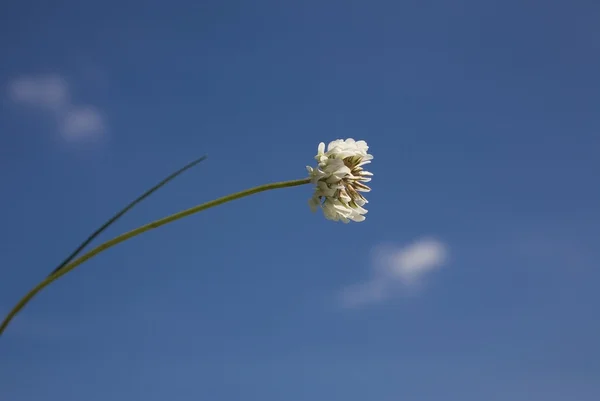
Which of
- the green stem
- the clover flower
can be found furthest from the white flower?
the green stem

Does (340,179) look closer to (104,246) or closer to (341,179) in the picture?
(341,179)

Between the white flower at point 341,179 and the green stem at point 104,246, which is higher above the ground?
the white flower at point 341,179

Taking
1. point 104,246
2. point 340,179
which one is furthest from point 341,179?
point 104,246

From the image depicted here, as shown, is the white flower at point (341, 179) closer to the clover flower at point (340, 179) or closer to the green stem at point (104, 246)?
the clover flower at point (340, 179)

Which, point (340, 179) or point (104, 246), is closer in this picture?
point (104, 246)

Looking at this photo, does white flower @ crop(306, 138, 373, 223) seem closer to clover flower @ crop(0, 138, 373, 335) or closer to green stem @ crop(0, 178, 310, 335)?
clover flower @ crop(0, 138, 373, 335)

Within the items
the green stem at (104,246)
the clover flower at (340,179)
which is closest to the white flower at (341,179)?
the clover flower at (340,179)

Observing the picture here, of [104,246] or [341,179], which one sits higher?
[341,179]

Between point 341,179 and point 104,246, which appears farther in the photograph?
point 341,179
